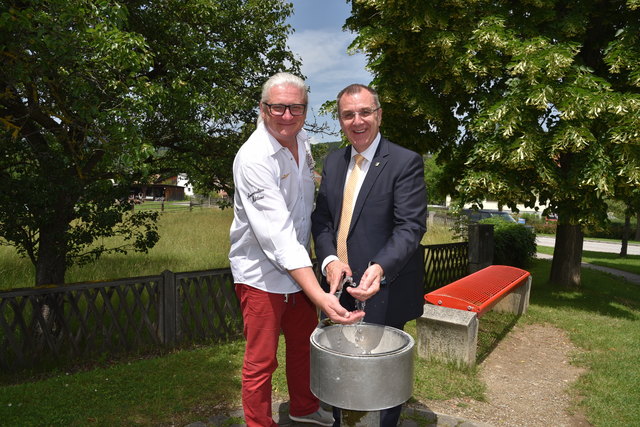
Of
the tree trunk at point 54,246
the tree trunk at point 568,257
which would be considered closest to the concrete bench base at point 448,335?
the tree trunk at point 54,246

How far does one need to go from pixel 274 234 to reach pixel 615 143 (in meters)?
7.24

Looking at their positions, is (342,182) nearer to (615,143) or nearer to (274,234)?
(274,234)

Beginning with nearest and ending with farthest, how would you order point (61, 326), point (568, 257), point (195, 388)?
point (195, 388) → point (61, 326) → point (568, 257)

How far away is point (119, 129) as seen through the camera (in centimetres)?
473

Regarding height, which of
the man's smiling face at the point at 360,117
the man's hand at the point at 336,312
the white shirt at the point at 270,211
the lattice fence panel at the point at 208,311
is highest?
the man's smiling face at the point at 360,117

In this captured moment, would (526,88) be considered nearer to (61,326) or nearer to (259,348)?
(259,348)

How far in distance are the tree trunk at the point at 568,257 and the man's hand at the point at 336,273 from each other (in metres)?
9.59

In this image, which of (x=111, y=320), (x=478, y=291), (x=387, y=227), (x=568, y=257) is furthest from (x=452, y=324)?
(x=568, y=257)

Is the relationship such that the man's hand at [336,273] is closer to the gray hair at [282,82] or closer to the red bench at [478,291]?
the gray hair at [282,82]

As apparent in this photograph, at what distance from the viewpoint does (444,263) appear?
429 inches

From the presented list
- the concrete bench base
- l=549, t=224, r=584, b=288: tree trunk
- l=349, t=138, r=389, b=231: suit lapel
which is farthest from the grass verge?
l=549, t=224, r=584, b=288: tree trunk

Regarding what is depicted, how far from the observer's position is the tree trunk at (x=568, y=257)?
10.6 metres

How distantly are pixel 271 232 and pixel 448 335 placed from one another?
11.5 ft

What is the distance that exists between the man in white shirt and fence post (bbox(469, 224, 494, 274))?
7757 mm
